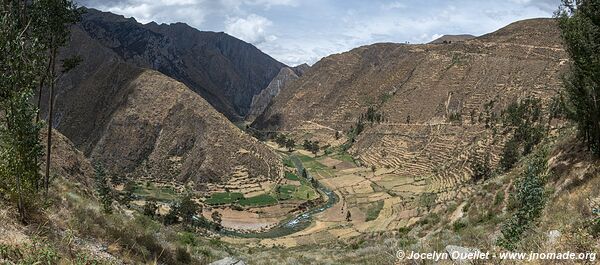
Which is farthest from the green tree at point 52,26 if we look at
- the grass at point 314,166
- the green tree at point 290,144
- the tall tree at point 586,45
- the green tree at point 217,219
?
the green tree at point 290,144

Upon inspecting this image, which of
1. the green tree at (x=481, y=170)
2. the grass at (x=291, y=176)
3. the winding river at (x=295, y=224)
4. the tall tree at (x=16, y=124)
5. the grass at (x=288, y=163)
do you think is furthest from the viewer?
the grass at (x=288, y=163)

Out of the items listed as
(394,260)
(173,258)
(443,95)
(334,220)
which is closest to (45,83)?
(173,258)

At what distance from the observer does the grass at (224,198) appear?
303ft

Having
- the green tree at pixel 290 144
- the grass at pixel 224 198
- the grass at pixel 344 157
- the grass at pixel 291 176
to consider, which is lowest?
the grass at pixel 224 198

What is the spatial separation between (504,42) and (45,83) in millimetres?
147734

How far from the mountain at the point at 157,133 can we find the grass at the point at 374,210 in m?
33.5

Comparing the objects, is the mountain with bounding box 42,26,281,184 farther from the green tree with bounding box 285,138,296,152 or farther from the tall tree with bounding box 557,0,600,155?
the tall tree with bounding box 557,0,600,155

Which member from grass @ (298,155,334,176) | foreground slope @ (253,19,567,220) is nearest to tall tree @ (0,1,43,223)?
foreground slope @ (253,19,567,220)

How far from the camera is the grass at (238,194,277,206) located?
91.0 meters

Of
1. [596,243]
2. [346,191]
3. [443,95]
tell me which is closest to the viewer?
[596,243]

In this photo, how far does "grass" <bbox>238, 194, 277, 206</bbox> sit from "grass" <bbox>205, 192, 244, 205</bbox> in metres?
2.06

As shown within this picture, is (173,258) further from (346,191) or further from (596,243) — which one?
(346,191)

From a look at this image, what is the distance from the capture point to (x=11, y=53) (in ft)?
39.1

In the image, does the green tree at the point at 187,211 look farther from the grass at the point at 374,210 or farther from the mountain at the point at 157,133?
the grass at the point at 374,210
